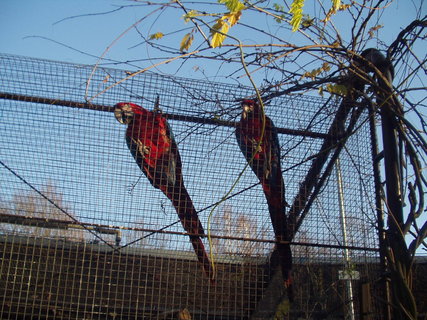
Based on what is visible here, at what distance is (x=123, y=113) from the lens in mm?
2213

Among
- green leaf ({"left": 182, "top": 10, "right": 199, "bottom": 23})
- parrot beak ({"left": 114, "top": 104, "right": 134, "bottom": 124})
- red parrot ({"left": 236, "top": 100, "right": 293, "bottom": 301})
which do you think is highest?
green leaf ({"left": 182, "top": 10, "right": 199, "bottom": 23})

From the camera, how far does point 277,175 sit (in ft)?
7.66

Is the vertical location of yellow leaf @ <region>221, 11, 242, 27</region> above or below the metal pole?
above

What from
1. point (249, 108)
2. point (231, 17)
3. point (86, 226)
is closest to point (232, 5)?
point (231, 17)

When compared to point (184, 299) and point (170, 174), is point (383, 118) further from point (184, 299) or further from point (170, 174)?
point (184, 299)

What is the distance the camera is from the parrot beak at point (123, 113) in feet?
7.20

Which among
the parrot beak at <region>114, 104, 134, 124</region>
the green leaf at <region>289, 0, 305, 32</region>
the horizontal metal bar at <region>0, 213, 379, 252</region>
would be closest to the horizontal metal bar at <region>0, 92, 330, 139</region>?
the parrot beak at <region>114, 104, 134, 124</region>

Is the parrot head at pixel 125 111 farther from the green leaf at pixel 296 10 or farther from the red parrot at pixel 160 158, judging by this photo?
the green leaf at pixel 296 10

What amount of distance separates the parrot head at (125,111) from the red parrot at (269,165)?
54 centimetres

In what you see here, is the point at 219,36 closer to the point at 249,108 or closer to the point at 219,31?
the point at 219,31

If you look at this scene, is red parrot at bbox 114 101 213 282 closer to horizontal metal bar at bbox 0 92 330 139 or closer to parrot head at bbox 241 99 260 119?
horizontal metal bar at bbox 0 92 330 139

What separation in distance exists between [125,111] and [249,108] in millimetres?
638

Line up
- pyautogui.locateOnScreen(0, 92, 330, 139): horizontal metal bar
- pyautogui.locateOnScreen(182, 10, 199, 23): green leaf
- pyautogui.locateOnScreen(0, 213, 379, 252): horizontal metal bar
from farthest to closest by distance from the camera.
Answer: pyautogui.locateOnScreen(0, 92, 330, 139): horizontal metal bar → pyautogui.locateOnScreen(0, 213, 379, 252): horizontal metal bar → pyautogui.locateOnScreen(182, 10, 199, 23): green leaf

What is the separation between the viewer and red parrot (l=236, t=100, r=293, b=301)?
2240 mm
